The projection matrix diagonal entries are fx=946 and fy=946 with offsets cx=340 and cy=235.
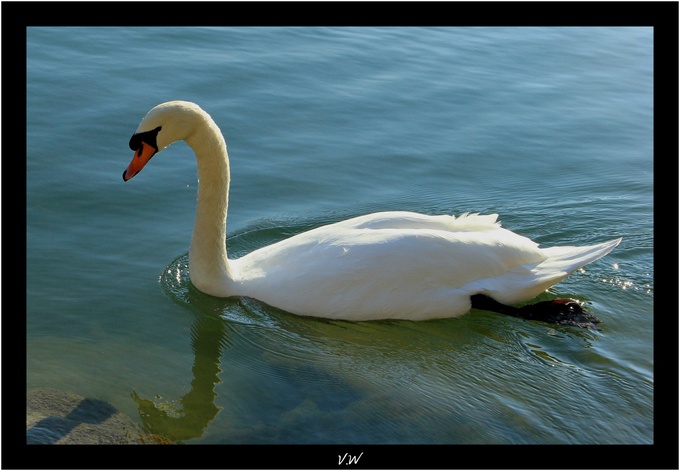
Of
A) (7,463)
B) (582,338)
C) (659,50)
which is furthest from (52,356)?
(659,50)

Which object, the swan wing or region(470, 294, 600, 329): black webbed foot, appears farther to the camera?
region(470, 294, 600, 329): black webbed foot

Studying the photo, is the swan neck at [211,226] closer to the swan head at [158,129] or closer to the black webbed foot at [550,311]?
the swan head at [158,129]

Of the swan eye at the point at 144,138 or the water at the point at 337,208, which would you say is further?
the swan eye at the point at 144,138

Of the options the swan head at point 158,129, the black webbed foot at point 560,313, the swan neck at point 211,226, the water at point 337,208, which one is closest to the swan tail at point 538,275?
the black webbed foot at point 560,313

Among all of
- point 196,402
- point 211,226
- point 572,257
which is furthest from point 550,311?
point 196,402

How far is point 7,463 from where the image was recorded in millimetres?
5949

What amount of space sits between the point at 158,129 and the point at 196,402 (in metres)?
2.28

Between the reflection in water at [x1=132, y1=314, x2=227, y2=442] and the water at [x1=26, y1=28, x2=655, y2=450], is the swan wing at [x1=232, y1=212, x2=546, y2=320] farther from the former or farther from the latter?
the reflection in water at [x1=132, y1=314, x2=227, y2=442]

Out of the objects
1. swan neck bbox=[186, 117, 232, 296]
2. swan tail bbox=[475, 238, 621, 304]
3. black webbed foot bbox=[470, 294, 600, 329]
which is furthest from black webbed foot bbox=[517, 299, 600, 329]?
swan neck bbox=[186, 117, 232, 296]

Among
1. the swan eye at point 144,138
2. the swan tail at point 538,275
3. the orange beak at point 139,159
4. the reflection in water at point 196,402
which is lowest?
the reflection in water at point 196,402

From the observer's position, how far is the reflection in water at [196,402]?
21.5 feet

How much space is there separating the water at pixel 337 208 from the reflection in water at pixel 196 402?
2cm

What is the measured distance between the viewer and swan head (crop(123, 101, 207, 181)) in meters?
7.65

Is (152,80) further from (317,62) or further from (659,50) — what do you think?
(659,50)
